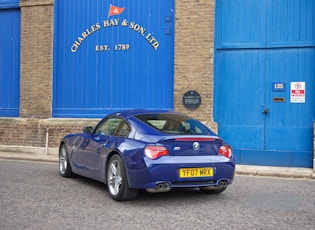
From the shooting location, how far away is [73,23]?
43.6ft

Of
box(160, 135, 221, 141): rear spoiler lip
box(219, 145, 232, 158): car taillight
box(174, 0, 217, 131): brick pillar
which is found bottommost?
box(219, 145, 232, 158): car taillight

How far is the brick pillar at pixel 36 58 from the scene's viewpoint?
13.3 meters

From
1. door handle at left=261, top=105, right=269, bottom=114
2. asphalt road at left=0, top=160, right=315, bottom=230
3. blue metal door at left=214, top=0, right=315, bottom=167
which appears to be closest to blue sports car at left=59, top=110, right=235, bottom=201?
asphalt road at left=0, top=160, right=315, bottom=230

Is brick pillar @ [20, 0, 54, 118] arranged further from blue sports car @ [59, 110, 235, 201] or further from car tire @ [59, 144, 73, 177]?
blue sports car @ [59, 110, 235, 201]

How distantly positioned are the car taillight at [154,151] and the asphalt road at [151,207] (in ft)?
2.38

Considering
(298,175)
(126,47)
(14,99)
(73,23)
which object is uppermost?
(73,23)

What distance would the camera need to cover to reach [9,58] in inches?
553

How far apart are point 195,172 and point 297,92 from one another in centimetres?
595

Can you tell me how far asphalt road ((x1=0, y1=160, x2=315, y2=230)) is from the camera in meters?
5.18

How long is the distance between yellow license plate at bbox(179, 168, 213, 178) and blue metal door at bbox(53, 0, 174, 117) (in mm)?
5928

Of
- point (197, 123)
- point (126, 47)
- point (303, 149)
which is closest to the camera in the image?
point (197, 123)

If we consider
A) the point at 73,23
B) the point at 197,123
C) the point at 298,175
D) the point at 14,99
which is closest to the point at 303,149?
the point at 298,175

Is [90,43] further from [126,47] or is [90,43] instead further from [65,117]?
[65,117]

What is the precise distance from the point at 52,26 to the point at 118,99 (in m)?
3.17
